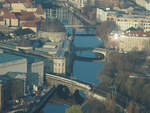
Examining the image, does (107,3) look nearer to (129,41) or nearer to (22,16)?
(22,16)

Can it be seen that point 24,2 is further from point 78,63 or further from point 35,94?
point 35,94

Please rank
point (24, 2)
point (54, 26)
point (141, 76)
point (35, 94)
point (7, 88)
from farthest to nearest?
point (24, 2) → point (54, 26) → point (141, 76) → point (35, 94) → point (7, 88)

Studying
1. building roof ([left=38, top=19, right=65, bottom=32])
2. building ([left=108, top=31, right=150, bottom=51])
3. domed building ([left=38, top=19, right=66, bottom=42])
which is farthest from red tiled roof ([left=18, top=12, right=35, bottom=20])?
building ([left=108, top=31, right=150, bottom=51])

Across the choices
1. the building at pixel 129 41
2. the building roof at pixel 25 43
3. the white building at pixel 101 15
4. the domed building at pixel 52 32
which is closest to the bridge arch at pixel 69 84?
the building roof at pixel 25 43

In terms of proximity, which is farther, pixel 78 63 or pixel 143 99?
pixel 78 63

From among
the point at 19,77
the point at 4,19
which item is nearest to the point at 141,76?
the point at 19,77

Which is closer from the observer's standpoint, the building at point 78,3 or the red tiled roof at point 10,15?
the red tiled roof at point 10,15

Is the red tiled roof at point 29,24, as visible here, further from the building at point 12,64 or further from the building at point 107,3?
the building at point 107,3
